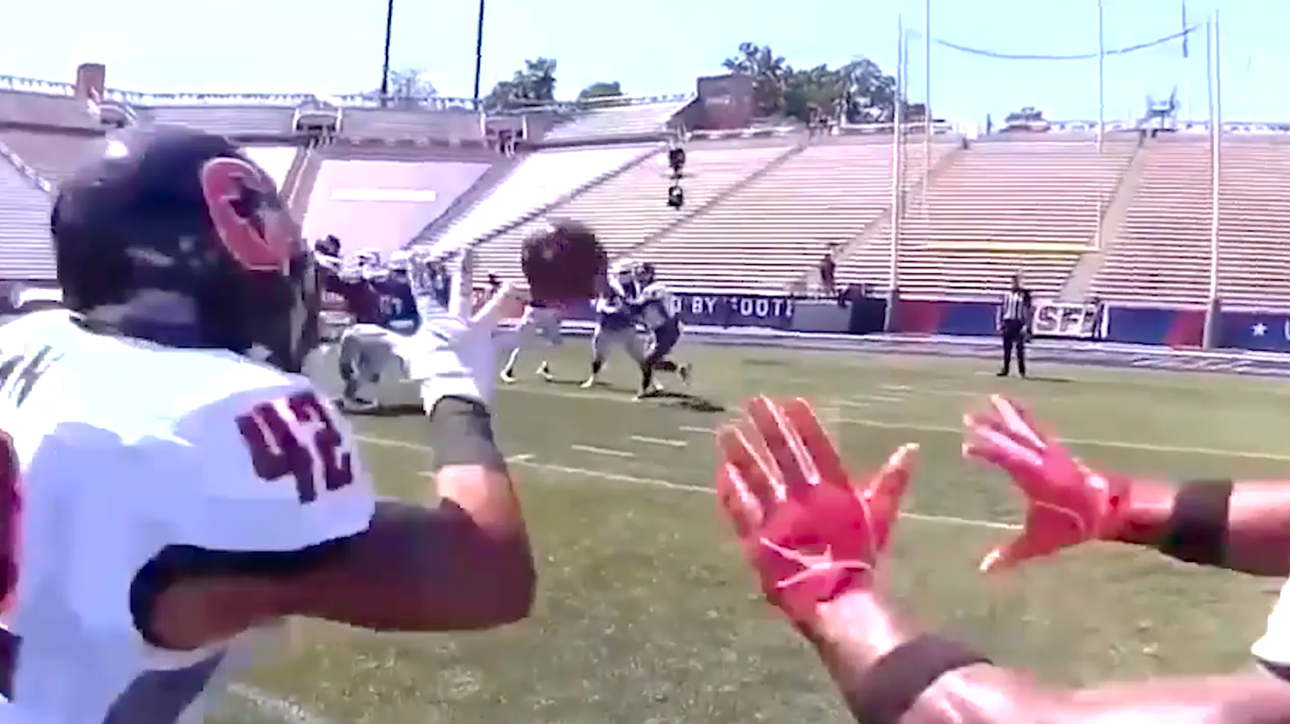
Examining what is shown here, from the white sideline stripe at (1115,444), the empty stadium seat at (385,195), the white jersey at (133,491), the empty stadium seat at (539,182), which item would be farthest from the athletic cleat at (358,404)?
the empty stadium seat at (539,182)

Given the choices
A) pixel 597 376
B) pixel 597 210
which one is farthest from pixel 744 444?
pixel 597 210

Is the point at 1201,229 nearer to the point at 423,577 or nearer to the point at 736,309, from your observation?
the point at 736,309

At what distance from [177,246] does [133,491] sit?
0.24 metres

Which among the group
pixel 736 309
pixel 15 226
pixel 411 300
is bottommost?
pixel 736 309

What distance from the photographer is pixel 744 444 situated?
4.67 ft

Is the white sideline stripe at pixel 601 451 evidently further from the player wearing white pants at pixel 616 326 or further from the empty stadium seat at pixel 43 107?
the empty stadium seat at pixel 43 107

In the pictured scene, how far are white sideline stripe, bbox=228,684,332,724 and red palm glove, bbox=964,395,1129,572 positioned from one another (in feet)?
10.3

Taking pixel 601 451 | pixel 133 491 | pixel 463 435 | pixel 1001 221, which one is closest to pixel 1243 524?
pixel 463 435

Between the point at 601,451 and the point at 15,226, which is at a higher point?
the point at 15,226

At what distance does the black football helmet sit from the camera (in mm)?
1496

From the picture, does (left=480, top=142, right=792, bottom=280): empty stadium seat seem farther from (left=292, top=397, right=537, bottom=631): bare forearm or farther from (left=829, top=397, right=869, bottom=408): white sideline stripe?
(left=292, top=397, right=537, bottom=631): bare forearm

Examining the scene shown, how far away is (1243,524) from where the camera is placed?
83.4 inches

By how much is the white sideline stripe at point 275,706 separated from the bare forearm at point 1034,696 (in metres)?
3.68

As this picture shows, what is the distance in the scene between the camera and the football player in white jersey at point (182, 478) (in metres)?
1.38
